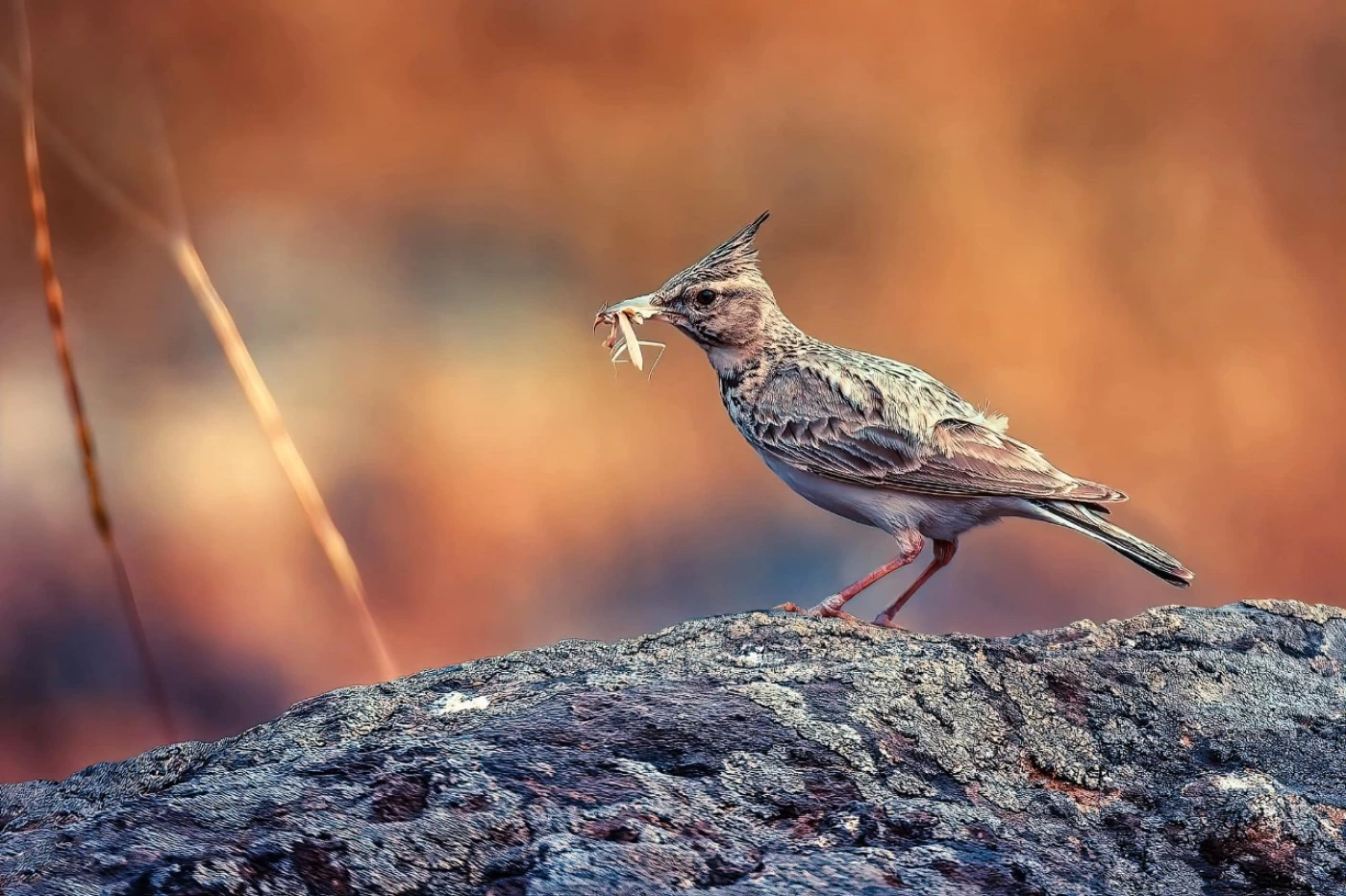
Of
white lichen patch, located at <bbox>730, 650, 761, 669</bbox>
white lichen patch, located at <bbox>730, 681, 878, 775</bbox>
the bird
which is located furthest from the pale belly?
white lichen patch, located at <bbox>730, 681, 878, 775</bbox>

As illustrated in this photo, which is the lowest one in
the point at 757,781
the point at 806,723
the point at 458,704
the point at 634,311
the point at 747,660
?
the point at 757,781

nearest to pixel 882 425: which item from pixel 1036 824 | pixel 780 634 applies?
pixel 780 634

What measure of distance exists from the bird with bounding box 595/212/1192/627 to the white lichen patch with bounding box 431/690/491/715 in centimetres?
114

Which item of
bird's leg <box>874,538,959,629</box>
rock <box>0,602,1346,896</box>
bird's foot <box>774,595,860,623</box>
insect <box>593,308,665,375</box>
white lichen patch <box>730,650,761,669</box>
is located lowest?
rock <box>0,602,1346,896</box>

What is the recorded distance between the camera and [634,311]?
421 centimetres

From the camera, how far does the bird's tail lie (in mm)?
3529

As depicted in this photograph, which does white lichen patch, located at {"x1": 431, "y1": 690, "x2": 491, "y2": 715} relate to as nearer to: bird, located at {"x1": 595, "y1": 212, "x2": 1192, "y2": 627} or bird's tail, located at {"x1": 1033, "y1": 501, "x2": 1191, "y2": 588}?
bird, located at {"x1": 595, "y1": 212, "x2": 1192, "y2": 627}

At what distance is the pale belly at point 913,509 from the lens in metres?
3.82

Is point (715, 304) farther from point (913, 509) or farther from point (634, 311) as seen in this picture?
point (913, 509)

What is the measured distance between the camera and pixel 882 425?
391 centimetres

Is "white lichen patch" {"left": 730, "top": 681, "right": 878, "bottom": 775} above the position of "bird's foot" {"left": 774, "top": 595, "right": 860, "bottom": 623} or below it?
below

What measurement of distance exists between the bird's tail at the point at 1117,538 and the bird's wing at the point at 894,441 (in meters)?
0.04

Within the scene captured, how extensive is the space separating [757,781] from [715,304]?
91.9 inches

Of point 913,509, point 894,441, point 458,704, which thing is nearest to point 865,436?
point 894,441
